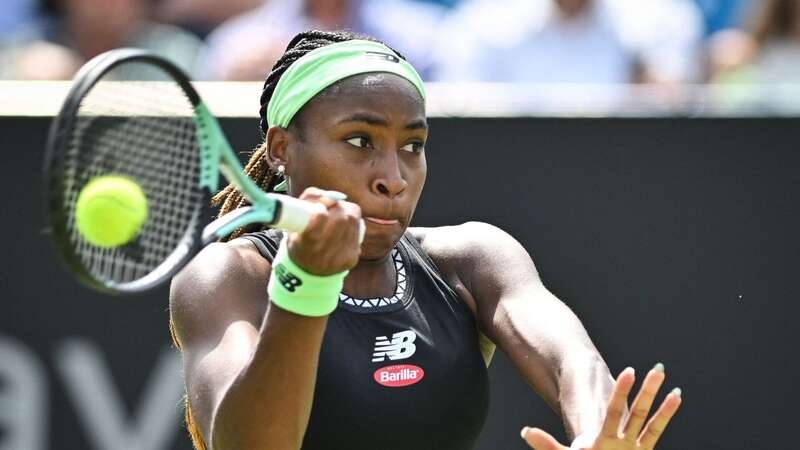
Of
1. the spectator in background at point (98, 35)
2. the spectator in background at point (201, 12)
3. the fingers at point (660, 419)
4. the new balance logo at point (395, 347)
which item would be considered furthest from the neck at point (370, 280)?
the spectator in background at point (201, 12)

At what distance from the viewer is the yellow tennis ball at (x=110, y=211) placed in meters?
2.48

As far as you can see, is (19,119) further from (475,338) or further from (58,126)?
(58,126)

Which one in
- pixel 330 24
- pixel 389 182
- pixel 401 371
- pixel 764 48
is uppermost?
pixel 764 48

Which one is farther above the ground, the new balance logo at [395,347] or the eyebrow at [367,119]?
the eyebrow at [367,119]

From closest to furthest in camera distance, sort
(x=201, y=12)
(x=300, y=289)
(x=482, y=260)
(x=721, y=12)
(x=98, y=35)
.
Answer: (x=300, y=289) → (x=482, y=260) → (x=98, y=35) → (x=201, y=12) → (x=721, y=12)

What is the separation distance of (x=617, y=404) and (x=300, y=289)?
0.71 m

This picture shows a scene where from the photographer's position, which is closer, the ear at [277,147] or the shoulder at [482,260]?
the ear at [277,147]

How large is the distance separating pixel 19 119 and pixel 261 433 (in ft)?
8.78

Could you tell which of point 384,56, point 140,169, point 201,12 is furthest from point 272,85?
point 201,12

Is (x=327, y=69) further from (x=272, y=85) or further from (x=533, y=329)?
(x=533, y=329)

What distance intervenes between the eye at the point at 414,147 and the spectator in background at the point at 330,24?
287cm

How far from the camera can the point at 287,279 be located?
2.65 meters

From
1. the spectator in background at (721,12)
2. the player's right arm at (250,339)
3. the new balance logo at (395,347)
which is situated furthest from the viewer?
the spectator in background at (721,12)

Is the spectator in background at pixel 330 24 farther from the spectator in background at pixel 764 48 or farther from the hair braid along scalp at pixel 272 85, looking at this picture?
the hair braid along scalp at pixel 272 85
